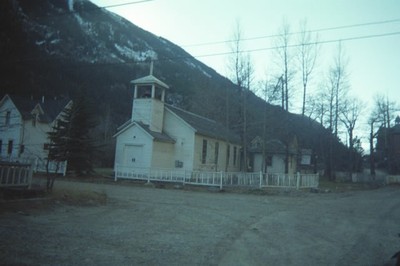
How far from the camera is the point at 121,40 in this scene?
377 ft

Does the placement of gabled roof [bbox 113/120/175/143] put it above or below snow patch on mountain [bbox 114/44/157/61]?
below

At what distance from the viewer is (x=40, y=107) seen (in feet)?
136

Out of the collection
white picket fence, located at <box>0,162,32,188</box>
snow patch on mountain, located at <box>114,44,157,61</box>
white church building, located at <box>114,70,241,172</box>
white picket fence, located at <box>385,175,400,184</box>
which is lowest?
white picket fence, located at <box>0,162,32,188</box>

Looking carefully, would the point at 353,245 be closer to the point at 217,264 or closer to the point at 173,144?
the point at 217,264

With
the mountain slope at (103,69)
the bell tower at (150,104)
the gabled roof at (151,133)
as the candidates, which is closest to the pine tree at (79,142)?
the mountain slope at (103,69)

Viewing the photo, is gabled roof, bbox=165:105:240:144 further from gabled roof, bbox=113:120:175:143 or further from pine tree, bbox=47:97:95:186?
pine tree, bbox=47:97:95:186

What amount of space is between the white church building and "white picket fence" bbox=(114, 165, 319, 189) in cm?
72

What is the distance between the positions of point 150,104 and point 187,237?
20053mm

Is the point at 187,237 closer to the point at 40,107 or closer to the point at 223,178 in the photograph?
the point at 223,178

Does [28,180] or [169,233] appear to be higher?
[28,180]

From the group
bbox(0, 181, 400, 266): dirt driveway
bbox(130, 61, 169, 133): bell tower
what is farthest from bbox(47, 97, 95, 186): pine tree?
bbox(0, 181, 400, 266): dirt driveway

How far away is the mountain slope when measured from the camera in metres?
13.9

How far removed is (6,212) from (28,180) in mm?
2845

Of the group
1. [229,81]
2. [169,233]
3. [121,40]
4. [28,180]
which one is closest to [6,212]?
[28,180]
